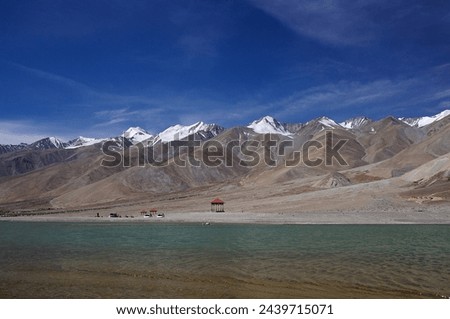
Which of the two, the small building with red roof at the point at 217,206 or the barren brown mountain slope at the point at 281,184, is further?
the small building with red roof at the point at 217,206

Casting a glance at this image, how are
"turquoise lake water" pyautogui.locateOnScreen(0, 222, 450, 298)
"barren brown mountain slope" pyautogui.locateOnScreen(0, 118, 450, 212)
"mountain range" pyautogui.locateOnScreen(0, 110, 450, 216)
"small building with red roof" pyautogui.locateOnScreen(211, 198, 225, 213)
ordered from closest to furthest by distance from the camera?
"turquoise lake water" pyautogui.locateOnScreen(0, 222, 450, 298), "mountain range" pyautogui.locateOnScreen(0, 110, 450, 216), "barren brown mountain slope" pyautogui.locateOnScreen(0, 118, 450, 212), "small building with red roof" pyautogui.locateOnScreen(211, 198, 225, 213)

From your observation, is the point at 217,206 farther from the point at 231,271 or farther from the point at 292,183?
the point at 231,271

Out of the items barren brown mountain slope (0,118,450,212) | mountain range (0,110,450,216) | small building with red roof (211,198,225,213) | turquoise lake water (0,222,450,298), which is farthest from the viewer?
small building with red roof (211,198,225,213)

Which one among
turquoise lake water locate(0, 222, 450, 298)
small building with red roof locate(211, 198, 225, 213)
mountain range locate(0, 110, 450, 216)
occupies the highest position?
mountain range locate(0, 110, 450, 216)

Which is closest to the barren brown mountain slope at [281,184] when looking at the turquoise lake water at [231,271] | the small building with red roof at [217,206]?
the small building with red roof at [217,206]

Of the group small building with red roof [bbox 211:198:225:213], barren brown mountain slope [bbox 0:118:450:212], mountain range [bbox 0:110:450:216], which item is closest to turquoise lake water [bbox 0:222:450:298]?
barren brown mountain slope [bbox 0:118:450:212]

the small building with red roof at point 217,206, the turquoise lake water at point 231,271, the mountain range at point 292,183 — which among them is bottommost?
the turquoise lake water at point 231,271

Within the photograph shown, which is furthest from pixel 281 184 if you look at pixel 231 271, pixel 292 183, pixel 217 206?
pixel 231 271

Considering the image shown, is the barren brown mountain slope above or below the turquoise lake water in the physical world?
above

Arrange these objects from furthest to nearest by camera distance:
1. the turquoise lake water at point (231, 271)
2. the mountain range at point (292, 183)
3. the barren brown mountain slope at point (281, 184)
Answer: the barren brown mountain slope at point (281, 184), the mountain range at point (292, 183), the turquoise lake water at point (231, 271)

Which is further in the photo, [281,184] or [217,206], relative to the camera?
[281,184]

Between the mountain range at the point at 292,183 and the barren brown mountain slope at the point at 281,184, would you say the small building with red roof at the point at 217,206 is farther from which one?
the mountain range at the point at 292,183

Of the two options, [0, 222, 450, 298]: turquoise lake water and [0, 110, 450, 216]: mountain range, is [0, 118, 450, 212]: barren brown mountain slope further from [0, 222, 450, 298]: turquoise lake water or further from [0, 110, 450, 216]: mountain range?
[0, 222, 450, 298]: turquoise lake water
